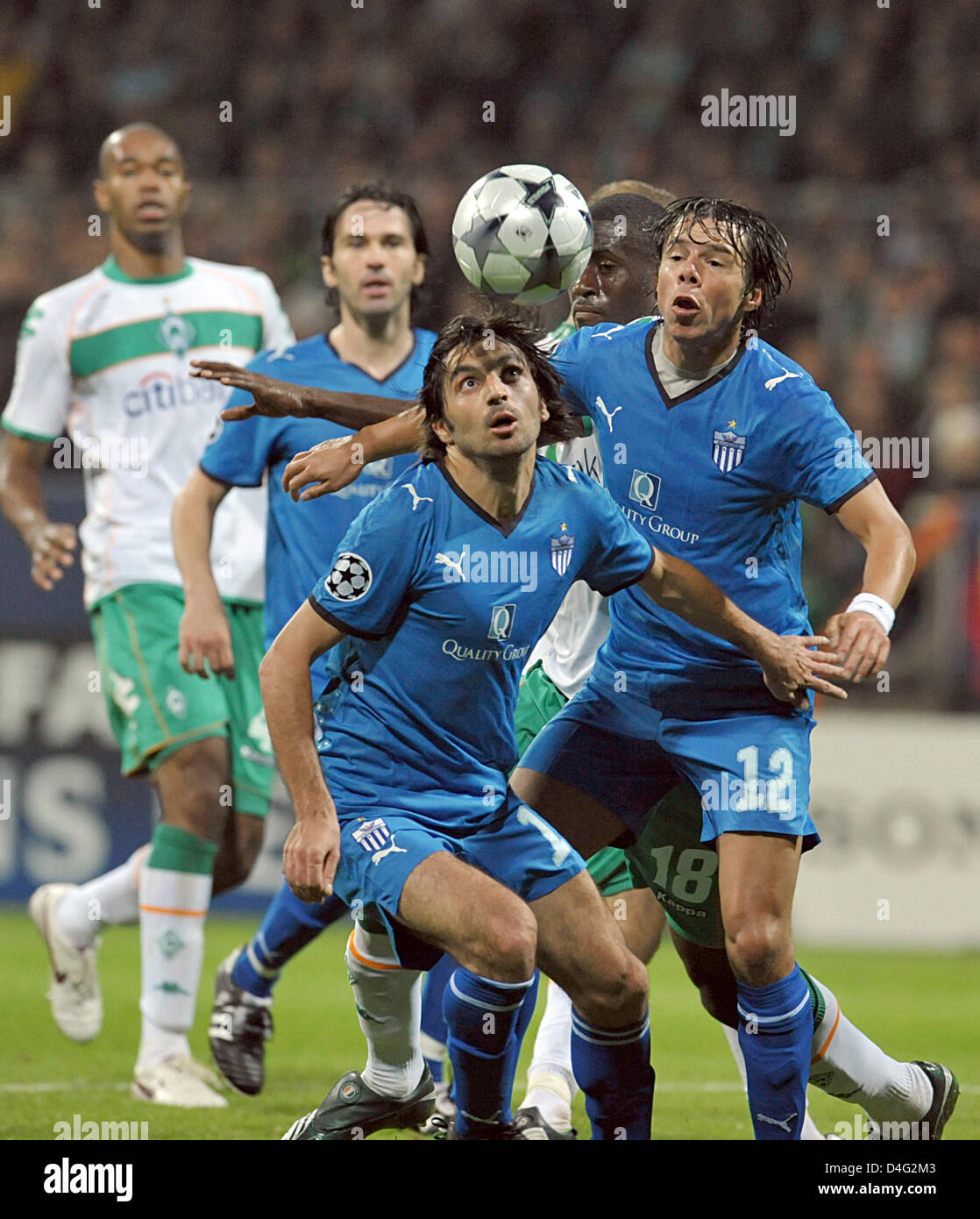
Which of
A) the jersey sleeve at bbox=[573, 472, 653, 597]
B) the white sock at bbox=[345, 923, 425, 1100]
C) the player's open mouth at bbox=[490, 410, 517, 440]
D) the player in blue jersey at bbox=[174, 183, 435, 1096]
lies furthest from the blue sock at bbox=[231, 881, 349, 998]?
the player's open mouth at bbox=[490, 410, 517, 440]

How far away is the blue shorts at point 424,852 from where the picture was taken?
3.84m

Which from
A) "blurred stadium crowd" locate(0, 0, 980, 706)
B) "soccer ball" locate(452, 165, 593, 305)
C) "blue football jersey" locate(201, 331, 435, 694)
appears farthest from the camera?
"blurred stadium crowd" locate(0, 0, 980, 706)

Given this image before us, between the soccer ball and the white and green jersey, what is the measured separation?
72.9 inches

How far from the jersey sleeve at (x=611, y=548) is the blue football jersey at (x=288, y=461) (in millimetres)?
1335

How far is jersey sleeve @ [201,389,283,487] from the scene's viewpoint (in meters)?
5.33

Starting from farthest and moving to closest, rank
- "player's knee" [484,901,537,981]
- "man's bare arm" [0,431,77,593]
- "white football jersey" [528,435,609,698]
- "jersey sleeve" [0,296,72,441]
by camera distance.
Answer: "jersey sleeve" [0,296,72,441], "man's bare arm" [0,431,77,593], "white football jersey" [528,435,609,698], "player's knee" [484,901,537,981]

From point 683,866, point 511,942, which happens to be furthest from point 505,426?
point 683,866

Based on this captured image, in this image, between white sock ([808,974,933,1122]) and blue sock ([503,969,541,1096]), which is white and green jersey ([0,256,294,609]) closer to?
blue sock ([503,969,541,1096])

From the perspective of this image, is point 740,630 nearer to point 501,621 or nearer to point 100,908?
point 501,621

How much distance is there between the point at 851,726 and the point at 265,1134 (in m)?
5.16

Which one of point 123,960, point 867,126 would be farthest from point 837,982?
point 867,126

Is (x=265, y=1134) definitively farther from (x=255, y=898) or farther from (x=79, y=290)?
(x=255, y=898)

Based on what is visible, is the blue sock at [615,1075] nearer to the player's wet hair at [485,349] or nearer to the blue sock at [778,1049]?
the blue sock at [778,1049]

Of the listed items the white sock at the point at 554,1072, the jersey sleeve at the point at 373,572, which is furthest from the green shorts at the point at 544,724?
the jersey sleeve at the point at 373,572
